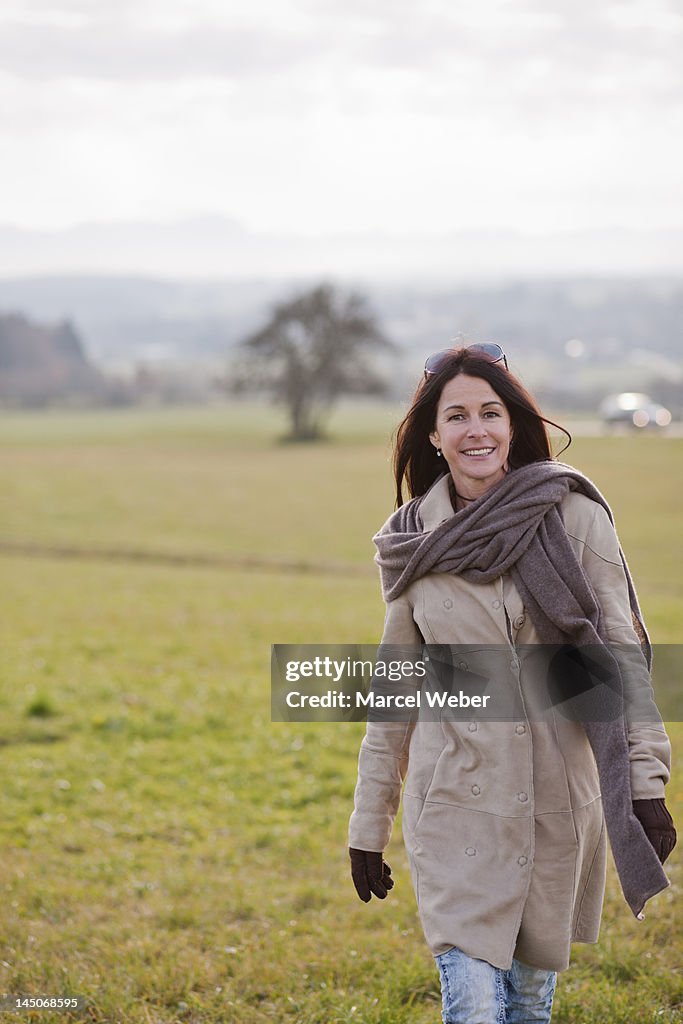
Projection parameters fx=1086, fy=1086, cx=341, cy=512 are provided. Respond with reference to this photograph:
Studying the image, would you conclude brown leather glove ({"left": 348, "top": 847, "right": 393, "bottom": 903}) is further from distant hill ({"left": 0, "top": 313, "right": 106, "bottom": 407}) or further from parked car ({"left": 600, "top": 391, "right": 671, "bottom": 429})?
distant hill ({"left": 0, "top": 313, "right": 106, "bottom": 407})

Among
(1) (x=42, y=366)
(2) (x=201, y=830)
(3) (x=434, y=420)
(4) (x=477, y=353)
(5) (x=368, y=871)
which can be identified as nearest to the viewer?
(5) (x=368, y=871)

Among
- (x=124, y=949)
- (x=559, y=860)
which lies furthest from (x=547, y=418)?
(x=124, y=949)

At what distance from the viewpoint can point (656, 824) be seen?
10.3 ft

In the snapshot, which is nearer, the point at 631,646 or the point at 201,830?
the point at 631,646

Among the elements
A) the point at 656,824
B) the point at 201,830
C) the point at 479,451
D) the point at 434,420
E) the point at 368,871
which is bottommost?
the point at 201,830

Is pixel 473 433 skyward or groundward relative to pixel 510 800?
skyward

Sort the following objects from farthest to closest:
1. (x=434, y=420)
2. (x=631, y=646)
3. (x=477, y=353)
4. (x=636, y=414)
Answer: (x=636, y=414) → (x=434, y=420) → (x=477, y=353) → (x=631, y=646)

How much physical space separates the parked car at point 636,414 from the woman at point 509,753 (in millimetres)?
62172

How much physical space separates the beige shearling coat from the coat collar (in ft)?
0.65

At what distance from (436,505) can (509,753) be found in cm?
85

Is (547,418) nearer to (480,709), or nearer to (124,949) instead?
(480,709)

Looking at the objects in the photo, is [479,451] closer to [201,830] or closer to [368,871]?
[368,871]

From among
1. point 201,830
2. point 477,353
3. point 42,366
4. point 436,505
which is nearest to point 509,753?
point 436,505

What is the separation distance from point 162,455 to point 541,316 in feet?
278
